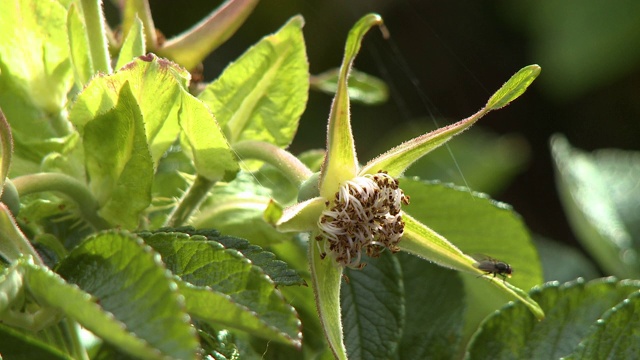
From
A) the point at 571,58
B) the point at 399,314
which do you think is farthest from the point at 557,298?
the point at 571,58

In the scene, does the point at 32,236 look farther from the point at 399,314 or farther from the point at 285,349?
the point at 399,314

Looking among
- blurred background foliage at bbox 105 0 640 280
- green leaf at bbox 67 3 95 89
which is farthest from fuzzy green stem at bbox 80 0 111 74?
blurred background foliage at bbox 105 0 640 280

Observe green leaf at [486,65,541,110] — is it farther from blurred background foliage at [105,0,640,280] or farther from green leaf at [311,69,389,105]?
blurred background foliage at [105,0,640,280]

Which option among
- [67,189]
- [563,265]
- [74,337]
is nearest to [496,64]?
[563,265]

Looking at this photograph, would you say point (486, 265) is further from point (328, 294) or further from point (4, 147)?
point (4, 147)

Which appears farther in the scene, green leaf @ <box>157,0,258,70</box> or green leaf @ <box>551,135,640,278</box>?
green leaf @ <box>551,135,640,278</box>

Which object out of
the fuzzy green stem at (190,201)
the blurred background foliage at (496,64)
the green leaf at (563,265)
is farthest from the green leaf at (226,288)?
the blurred background foliage at (496,64)
